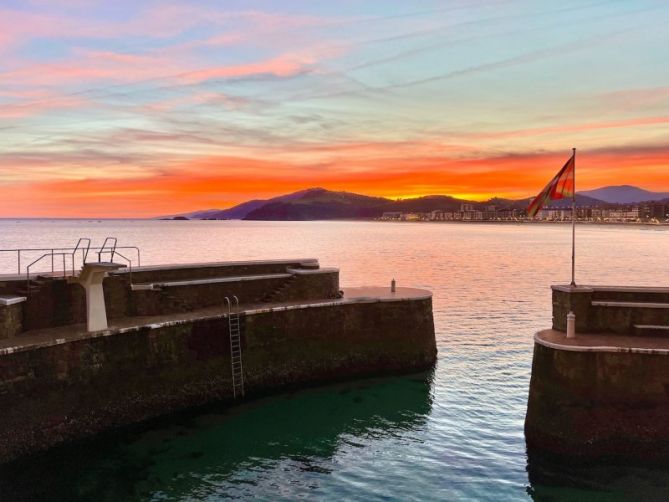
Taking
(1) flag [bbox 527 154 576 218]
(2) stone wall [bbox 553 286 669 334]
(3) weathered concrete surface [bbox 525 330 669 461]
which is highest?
(1) flag [bbox 527 154 576 218]

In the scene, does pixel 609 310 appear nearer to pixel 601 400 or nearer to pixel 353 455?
pixel 601 400

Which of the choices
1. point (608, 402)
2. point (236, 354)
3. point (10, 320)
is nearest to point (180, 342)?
point (236, 354)

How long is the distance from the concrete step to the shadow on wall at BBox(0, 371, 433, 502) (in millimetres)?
6987

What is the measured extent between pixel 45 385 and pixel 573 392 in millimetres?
14129

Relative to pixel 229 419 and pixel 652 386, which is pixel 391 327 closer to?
pixel 229 419

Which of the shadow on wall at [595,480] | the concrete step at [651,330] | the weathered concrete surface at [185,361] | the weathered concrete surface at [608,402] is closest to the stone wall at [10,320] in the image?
the weathered concrete surface at [185,361]

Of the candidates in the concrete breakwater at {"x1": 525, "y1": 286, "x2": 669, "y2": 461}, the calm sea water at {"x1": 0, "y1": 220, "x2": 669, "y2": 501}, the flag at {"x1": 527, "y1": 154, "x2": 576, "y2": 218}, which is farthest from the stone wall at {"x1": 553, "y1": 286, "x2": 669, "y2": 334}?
the calm sea water at {"x1": 0, "y1": 220, "x2": 669, "y2": 501}

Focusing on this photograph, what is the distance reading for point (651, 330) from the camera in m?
15.8

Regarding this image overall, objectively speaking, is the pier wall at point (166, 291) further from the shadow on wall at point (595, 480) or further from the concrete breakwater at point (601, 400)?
the shadow on wall at point (595, 480)

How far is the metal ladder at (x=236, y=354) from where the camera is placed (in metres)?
19.6

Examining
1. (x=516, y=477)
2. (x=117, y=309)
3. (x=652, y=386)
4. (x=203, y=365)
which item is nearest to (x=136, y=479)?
(x=203, y=365)

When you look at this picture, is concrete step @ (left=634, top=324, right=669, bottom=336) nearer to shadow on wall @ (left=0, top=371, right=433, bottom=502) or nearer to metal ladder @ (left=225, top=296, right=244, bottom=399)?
shadow on wall @ (left=0, top=371, right=433, bottom=502)

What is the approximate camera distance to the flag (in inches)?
701

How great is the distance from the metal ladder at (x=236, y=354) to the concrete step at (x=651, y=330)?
12642mm
